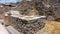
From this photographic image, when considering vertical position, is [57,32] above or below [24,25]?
below

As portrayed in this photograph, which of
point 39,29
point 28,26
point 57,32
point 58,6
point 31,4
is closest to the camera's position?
point 28,26

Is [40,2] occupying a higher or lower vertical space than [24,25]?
higher

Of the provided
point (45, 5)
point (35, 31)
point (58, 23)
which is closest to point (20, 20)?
point (35, 31)

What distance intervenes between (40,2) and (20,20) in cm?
154

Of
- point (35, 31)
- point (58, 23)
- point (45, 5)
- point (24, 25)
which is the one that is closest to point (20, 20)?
point (24, 25)

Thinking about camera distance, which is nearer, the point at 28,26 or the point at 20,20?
the point at 28,26

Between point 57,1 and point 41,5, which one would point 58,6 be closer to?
point 57,1

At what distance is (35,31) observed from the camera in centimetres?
279

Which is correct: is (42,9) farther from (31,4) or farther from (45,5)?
(31,4)

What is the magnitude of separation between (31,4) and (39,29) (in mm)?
1141

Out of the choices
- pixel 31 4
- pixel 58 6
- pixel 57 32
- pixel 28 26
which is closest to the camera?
pixel 28 26

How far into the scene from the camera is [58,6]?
4203mm

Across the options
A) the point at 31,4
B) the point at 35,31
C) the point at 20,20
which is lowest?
the point at 35,31

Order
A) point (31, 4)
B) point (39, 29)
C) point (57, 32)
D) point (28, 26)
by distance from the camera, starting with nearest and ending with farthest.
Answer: point (28, 26) < point (39, 29) < point (57, 32) < point (31, 4)
